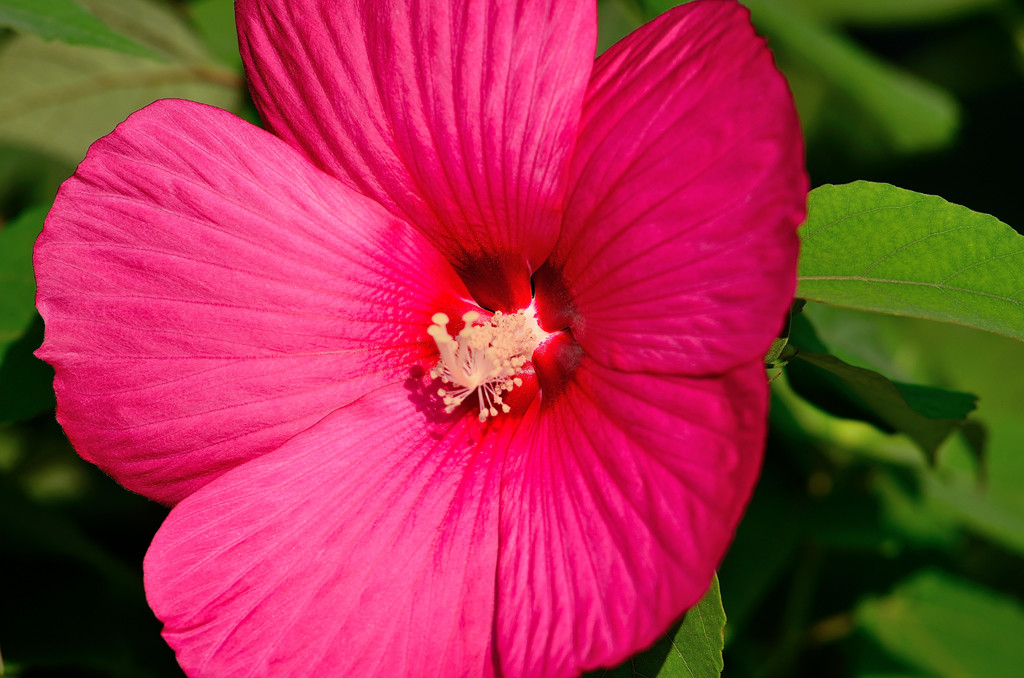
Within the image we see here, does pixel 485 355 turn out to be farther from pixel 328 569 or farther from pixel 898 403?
pixel 898 403

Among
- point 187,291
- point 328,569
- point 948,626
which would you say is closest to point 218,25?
point 187,291

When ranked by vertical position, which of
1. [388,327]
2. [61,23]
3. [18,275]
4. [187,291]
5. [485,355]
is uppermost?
[61,23]

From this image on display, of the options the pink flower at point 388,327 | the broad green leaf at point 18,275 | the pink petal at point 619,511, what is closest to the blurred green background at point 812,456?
the broad green leaf at point 18,275

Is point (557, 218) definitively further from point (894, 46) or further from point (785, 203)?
point (894, 46)

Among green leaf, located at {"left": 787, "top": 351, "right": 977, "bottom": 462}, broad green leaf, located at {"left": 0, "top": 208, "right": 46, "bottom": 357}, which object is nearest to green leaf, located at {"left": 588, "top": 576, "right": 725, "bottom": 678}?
green leaf, located at {"left": 787, "top": 351, "right": 977, "bottom": 462}

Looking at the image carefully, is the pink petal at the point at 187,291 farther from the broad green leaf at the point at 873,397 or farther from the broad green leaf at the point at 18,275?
the broad green leaf at the point at 873,397

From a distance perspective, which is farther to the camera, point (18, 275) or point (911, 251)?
point (18, 275)

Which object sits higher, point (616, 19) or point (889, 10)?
point (616, 19)
